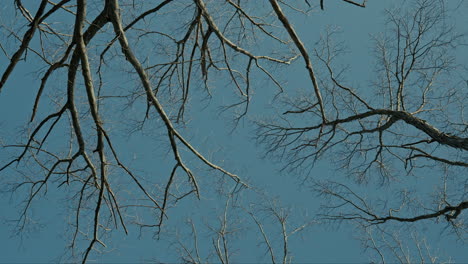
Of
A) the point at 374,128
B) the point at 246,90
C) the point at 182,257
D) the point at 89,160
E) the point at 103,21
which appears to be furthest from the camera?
the point at 182,257

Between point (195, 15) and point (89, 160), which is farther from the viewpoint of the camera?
point (195, 15)

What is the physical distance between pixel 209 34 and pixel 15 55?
1.63 meters

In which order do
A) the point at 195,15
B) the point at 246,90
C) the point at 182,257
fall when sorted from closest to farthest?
the point at 195,15 → the point at 246,90 → the point at 182,257

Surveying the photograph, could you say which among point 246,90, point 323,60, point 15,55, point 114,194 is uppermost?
point 323,60

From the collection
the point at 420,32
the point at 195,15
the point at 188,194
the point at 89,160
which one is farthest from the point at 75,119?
the point at 420,32

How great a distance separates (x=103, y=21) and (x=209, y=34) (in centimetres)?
106

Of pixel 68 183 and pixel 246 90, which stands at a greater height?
pixel 246 90

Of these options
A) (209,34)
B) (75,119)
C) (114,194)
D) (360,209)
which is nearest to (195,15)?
(209,34)

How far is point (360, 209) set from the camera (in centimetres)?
608

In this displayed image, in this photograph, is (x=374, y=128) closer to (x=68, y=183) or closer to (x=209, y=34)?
(x=209, y=34)

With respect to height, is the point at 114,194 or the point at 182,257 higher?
the point at 182,257

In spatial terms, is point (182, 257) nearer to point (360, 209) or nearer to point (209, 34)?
point (360, 209)

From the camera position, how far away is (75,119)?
3.90 metres

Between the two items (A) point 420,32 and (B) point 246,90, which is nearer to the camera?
(B) point 246,90
